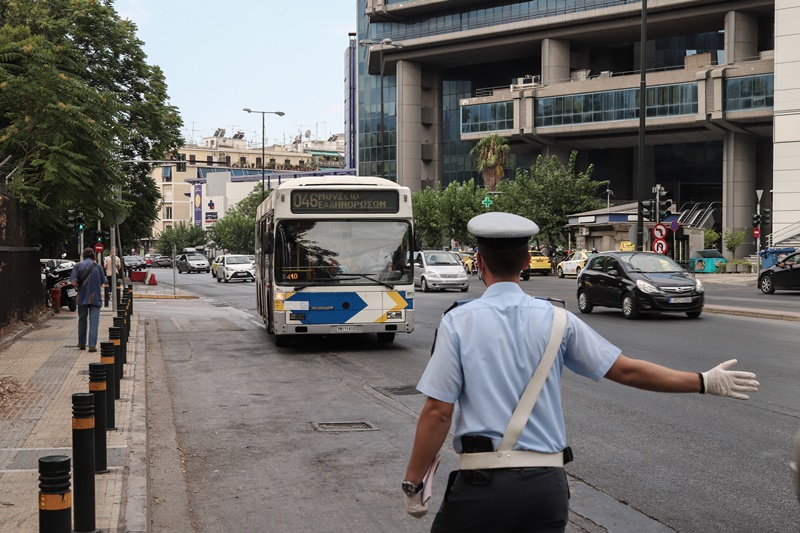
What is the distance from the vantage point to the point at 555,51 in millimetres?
77688

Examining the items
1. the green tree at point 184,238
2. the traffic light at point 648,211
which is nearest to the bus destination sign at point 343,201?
the traffic light at point 648,211

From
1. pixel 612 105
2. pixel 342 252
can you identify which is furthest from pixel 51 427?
pixel 612 105

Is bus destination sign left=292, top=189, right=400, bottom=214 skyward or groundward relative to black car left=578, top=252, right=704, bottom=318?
skyward

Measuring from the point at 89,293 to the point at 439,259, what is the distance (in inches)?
873

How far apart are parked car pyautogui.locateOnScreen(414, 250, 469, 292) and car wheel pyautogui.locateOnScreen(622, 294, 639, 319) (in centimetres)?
1427

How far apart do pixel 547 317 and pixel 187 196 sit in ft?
547

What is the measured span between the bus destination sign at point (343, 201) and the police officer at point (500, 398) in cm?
1289

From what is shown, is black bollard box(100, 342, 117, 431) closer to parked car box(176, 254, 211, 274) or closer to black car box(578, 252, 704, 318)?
black car box(578, 252, 704, 318)

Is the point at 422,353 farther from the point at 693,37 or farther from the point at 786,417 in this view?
the point at 693,37

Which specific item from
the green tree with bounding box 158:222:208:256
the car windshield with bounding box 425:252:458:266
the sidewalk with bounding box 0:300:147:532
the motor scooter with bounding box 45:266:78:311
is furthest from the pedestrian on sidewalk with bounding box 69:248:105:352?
the green tree with bounding box 158:222:208:256

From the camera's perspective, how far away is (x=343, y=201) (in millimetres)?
16125

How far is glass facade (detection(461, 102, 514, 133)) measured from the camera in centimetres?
7781

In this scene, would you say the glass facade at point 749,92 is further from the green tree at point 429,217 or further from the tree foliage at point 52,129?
the tree foliage at point 52,129

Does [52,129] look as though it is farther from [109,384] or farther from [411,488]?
[411,488]
